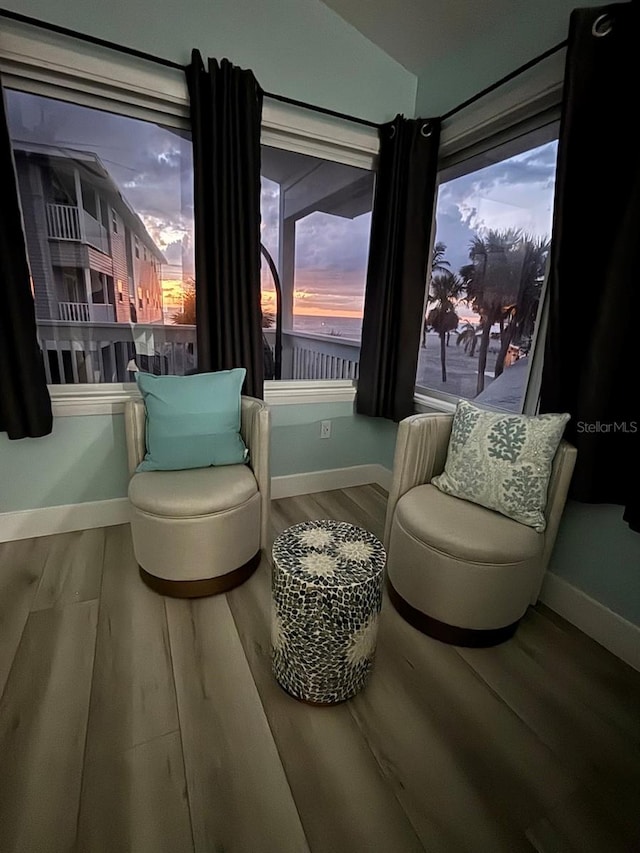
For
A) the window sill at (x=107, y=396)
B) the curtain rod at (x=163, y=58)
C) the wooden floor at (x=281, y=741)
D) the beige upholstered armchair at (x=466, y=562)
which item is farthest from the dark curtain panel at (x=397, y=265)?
the wooden floor at (x=281, y=741)

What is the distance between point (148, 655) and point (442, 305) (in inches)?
92.4

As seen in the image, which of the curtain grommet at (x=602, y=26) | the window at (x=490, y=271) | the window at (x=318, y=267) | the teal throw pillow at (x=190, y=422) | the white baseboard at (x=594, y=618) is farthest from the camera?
the window at (x=318, y=267)

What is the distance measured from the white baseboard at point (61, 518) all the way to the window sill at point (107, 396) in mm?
519

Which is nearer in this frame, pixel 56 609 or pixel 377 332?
pixel 56 609

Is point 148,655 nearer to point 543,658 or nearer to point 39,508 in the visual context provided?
point 39,508

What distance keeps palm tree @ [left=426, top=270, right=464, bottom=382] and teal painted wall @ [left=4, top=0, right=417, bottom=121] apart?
100cm

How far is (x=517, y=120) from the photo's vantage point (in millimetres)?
1840

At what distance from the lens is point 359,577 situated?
46.4 inches

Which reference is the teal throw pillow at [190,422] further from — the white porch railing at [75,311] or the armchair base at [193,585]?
the white porch railing at [75,311]

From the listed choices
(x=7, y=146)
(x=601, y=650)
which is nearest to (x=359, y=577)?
(x=601, y=650)

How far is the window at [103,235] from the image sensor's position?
6.26ft

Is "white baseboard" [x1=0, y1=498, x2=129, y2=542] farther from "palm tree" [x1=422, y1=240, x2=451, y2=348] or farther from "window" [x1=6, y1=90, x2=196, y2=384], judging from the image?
"palm tree" [x1=422, y1=240, x2=451, y2=348]

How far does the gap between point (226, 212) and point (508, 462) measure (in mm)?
1756
